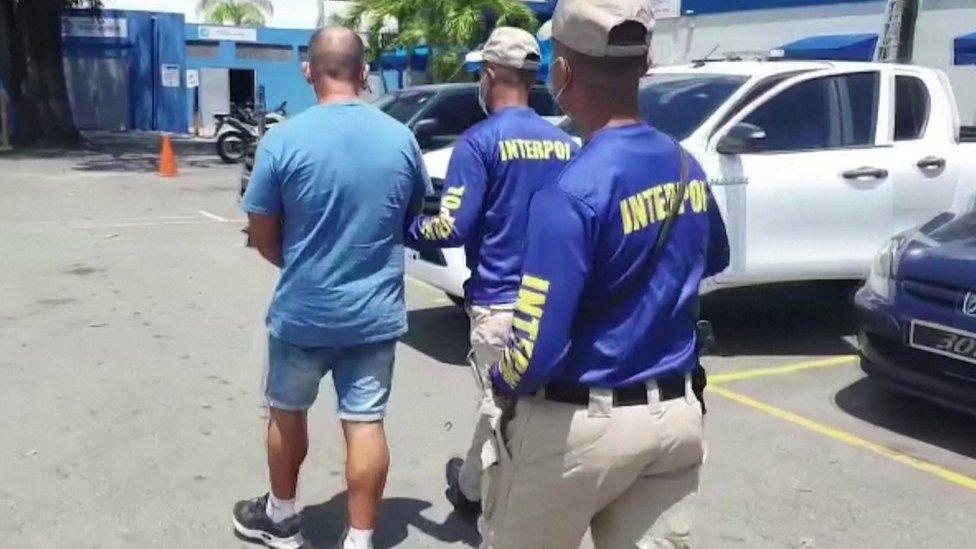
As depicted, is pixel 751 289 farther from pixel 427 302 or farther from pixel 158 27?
pixel 158 27

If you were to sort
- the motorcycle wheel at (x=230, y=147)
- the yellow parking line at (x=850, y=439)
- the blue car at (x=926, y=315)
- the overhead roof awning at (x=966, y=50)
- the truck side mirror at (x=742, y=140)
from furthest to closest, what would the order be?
the motorcycle wheel at (x=230, y=147), the overhead roof awning at (x=966, y=50), the truck side mirror at (x=742, y=140), the blue car at (x=926, y=315), the yellow parking line at (x=850, y=439)

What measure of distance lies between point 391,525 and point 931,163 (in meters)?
4.49

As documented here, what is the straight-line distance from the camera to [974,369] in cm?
481

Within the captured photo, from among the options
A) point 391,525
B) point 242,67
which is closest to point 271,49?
point 242,67

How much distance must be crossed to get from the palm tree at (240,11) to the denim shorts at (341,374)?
40045 millimetres

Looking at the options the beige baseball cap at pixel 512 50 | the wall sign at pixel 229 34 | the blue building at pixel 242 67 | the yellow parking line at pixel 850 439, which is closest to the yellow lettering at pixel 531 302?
the beige baseball cap at pixel 512 50

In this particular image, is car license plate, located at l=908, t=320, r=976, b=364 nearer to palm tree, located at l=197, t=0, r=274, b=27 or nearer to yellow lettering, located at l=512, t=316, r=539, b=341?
yellow lettering, located at l=512, t=316, r=539, b=341

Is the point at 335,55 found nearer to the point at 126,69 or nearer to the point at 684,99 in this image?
the point at 684,99

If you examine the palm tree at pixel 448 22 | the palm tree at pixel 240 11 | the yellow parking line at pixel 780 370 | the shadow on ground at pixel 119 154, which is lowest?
the shadow on ground at pixel 119 154

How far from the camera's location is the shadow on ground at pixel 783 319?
7031 millimetres

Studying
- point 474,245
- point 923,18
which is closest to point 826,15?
point 923,18

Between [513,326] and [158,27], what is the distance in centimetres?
3418

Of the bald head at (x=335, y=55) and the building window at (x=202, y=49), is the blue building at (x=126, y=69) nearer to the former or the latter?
the building window at (x=202, y=49)

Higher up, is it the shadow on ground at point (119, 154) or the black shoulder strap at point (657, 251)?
the black shoulder strap at point (657, 251)
